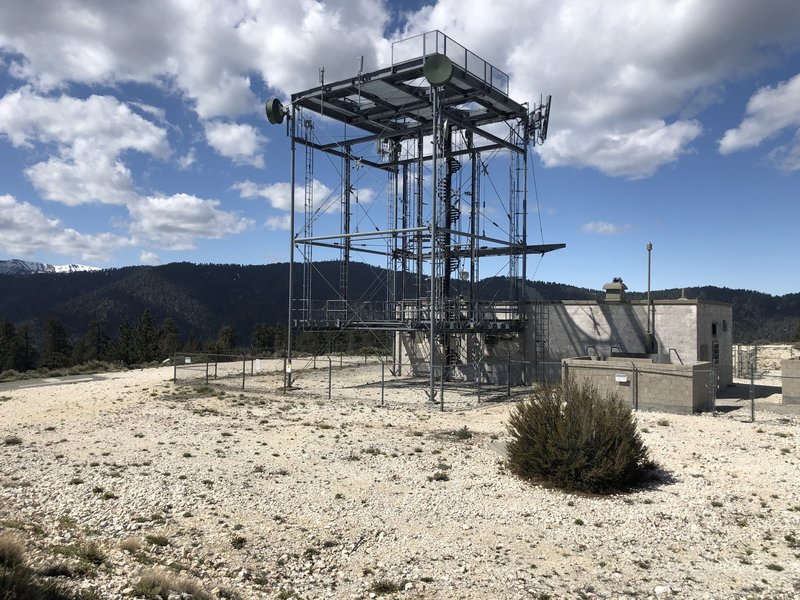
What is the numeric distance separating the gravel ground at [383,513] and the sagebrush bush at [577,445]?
46 centimetres

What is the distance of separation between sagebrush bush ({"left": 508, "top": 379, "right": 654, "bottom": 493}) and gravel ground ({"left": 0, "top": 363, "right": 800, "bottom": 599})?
461mm

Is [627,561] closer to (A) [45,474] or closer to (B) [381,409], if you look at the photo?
(A) [45,474]

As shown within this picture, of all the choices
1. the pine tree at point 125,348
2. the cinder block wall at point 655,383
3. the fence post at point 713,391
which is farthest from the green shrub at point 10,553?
the pine tree at point 125,348

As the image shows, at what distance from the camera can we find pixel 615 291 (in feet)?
92.8

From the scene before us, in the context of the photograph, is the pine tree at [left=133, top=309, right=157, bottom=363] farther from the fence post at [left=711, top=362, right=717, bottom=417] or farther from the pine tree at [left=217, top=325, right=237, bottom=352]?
the fence post at [left=711, top=362, right=717, bottom=417]

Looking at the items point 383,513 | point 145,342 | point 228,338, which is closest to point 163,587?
point 383,513

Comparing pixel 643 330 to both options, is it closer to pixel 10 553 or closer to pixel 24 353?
pixel 10 553

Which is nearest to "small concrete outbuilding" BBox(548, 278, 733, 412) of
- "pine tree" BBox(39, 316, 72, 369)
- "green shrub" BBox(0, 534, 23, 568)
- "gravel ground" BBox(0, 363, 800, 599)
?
"gravel ground" BBox(0, 363, 800, 599)

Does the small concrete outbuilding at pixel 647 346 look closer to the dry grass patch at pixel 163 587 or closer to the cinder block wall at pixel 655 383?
the cinder block wall at pixel 655 383

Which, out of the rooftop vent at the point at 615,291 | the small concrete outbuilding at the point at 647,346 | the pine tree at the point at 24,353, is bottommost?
the pine tree at the point at 24,353

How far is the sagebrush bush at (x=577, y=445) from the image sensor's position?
12.0 meters

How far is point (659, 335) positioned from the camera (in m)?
27.0

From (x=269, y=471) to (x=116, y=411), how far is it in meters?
11.3

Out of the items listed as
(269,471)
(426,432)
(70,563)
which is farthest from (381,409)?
(70,563)
